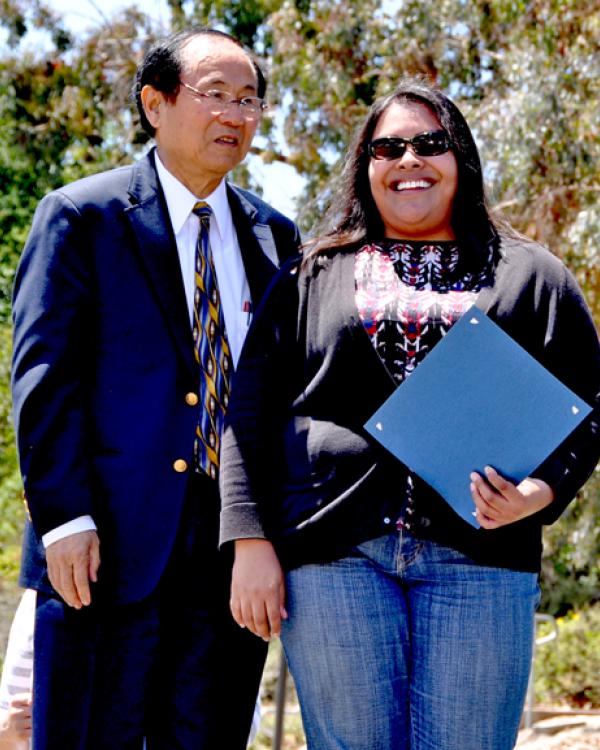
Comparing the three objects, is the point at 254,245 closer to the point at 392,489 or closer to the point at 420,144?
the point at 420,144

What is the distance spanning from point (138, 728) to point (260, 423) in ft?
2.61

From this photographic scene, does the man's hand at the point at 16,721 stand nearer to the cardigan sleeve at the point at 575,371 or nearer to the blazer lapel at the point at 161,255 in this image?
the blazer lapel at the point at 161,255

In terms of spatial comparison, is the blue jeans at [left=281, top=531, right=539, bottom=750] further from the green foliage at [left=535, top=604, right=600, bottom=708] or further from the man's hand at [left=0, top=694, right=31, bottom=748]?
the green foliage at [left=535, top=604, right=600, bottom=708]

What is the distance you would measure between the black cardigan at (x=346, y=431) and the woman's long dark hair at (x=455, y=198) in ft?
0.27

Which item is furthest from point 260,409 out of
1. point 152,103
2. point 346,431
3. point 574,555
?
point 574,555

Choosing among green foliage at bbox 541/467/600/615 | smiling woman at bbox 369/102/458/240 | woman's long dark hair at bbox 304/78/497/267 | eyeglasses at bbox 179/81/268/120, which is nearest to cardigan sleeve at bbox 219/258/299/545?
woman's long dark hair at bbox 304/78/497/267

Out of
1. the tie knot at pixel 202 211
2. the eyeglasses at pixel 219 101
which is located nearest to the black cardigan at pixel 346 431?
the tie knot at pixel 202 211

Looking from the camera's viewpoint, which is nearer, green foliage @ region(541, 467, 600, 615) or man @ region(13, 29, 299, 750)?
man @ region(13, 29, 299, 750)

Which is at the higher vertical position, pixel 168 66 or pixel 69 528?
pixel 168 66

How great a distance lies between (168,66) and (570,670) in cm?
715

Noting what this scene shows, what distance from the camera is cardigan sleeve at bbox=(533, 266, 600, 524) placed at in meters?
2.34

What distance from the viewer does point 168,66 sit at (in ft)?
9.27

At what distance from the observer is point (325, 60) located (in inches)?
387

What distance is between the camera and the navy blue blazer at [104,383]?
2.50m
